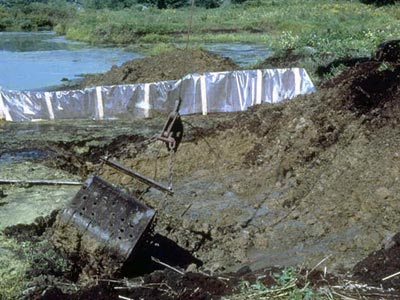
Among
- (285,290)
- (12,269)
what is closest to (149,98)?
(12,269)

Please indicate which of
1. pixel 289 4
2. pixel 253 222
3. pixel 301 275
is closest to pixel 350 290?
pixel 301 275

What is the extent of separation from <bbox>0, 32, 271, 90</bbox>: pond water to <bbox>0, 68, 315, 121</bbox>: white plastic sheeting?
4813 millimetres

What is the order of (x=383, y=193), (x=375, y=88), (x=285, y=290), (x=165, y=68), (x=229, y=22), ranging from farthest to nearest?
(x=229, y=22) < (x=165, y=68) < (x=375, y=88) < (x=383, y=193) < (x=285, y=290)

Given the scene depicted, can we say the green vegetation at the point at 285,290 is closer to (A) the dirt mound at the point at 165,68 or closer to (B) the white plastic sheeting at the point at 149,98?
(B) the white plastic sheeting at the point at 149,98

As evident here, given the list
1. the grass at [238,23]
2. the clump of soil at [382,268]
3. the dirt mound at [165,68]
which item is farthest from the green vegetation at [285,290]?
the grass at [238,23]

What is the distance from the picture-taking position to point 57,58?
27.3 m

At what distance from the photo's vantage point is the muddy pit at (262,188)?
19.7 ft

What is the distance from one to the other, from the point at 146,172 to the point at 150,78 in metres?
6.85

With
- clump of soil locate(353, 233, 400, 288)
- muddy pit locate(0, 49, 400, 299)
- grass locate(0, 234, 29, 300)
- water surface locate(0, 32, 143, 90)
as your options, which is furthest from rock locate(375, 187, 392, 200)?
water surface locate(0, 32, 143, 90)

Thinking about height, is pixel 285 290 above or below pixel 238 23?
above

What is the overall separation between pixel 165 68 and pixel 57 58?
1223cm

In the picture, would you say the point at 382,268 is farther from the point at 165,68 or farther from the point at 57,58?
the point at 57,58

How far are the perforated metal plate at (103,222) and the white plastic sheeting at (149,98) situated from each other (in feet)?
Answer: 26.6

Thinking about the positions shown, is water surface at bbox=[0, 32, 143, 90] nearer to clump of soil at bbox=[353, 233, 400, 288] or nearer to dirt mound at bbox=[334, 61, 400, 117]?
dirt mound at bbox=[334, 61, 400, 117]
